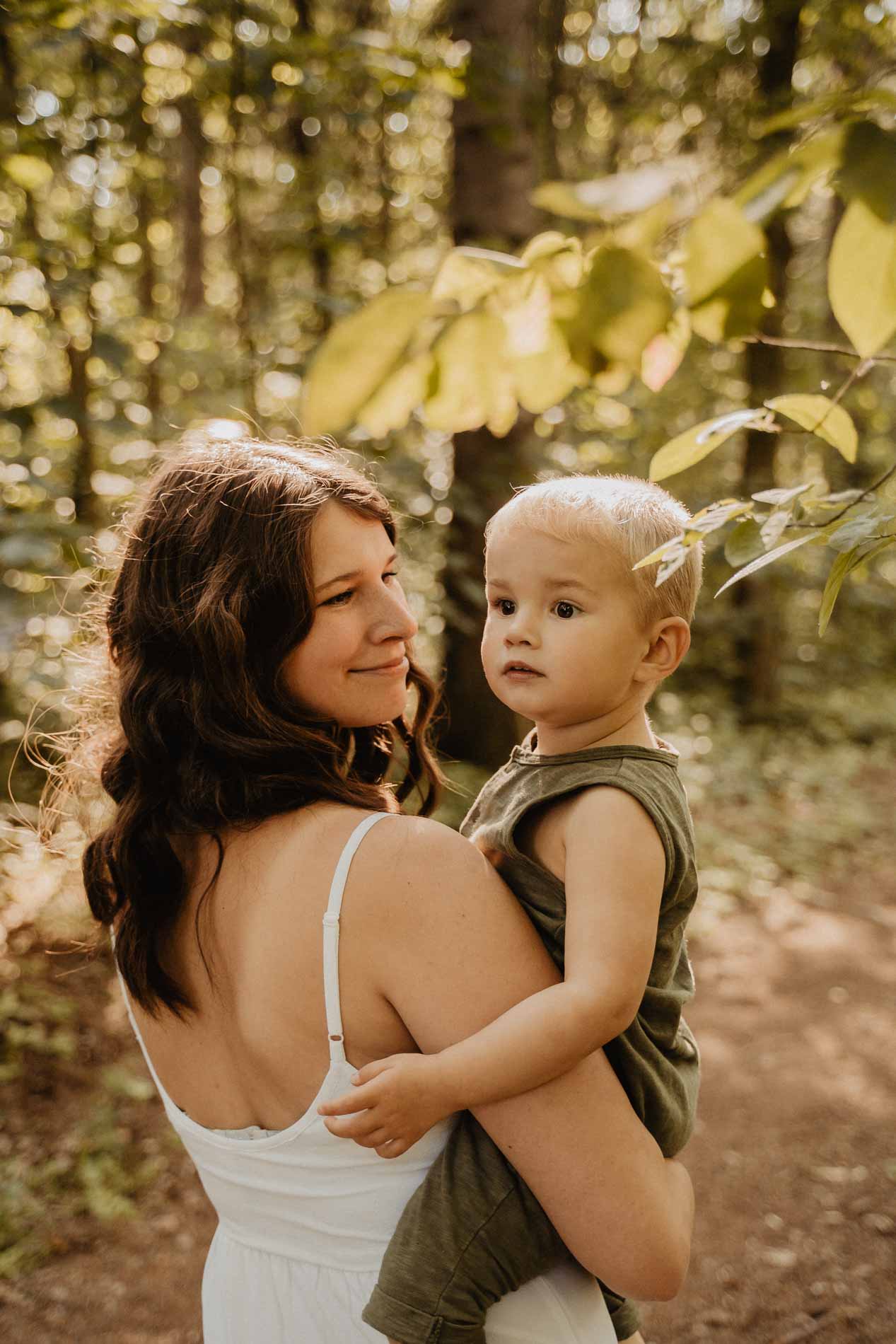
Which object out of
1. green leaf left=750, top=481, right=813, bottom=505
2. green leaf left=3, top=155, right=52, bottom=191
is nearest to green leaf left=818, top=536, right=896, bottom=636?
green leaf left=750, top=481, right=813, bottom=505

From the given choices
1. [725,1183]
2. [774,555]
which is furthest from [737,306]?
[725,1183]

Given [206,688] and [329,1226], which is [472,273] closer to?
[206,688]

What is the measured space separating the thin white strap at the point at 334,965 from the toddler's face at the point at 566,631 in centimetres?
42

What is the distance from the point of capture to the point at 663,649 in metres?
1.70

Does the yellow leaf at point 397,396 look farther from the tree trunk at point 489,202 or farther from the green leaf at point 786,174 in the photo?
the tree trunk at point 489,202

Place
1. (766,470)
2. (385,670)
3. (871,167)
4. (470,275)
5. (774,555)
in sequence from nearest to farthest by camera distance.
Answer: (871,167) < (470,275) < (774,555) < (385,670) < (766,470)

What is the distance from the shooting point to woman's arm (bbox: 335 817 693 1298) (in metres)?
1.40

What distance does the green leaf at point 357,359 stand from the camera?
0.85 m

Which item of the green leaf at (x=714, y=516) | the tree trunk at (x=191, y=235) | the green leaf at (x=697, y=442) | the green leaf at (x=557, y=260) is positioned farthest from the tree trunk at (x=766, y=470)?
the green leaf at (x=557, y=260)

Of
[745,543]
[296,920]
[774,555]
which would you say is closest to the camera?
[774,555]

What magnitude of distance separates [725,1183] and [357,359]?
4241mm

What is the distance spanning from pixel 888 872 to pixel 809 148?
24.5ft

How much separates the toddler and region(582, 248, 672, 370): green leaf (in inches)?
21.3

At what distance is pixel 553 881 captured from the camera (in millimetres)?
1581
